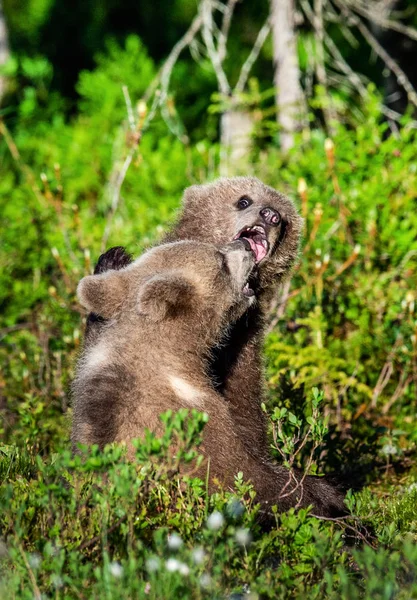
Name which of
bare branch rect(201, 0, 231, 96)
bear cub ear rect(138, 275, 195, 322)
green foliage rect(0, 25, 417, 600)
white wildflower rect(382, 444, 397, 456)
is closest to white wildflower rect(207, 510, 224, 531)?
green foliage rect(0, 25, 417, 600)

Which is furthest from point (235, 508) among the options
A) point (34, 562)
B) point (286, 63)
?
point (286, 63)

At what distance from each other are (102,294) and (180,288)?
1.46 feet

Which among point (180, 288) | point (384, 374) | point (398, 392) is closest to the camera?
point (180, 288)

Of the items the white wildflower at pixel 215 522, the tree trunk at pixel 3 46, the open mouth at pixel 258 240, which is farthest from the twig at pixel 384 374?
the tree trunk at pixel 3 46

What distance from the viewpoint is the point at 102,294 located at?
178 inches

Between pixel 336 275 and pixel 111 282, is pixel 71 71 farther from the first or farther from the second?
pixel 111 282

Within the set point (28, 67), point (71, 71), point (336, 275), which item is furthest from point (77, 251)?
point (71, 71)

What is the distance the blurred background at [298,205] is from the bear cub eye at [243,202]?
3.10ft

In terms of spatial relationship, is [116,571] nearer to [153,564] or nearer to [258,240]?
[153,564]

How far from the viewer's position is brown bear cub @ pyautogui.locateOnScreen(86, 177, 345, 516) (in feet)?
16.2

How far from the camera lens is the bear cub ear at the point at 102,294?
14.8 ft

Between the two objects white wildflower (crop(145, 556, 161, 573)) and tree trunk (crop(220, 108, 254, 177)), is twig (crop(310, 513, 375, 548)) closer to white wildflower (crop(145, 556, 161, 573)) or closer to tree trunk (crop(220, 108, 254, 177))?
white wildflower (crop(145, 556, 161, 573))

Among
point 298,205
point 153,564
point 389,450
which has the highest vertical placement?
point 153,564

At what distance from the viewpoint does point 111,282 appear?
14.9 feet
